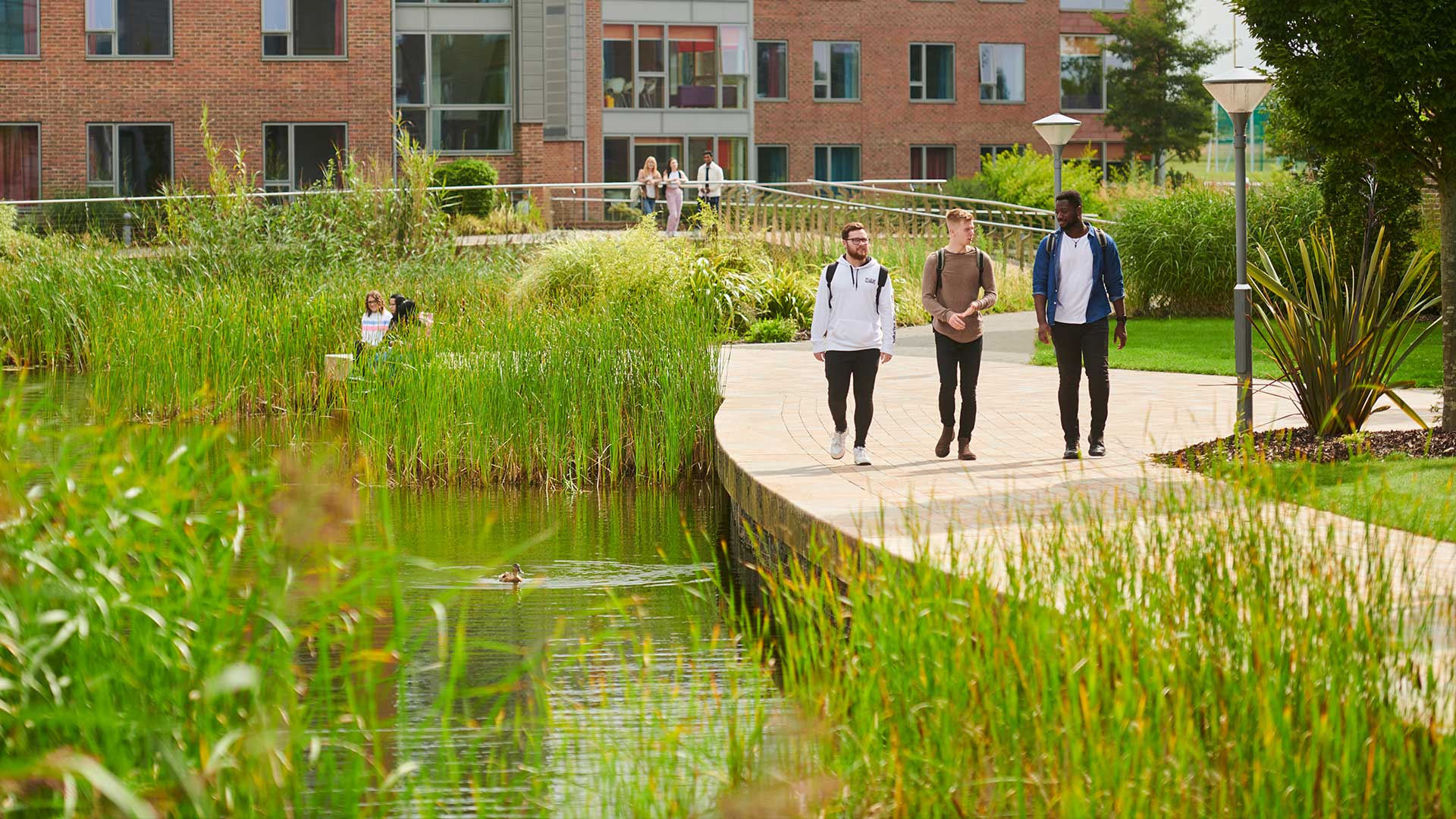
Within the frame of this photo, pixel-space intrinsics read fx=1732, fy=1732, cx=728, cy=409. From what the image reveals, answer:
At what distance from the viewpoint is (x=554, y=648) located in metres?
7.42

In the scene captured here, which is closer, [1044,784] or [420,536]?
[1044,784]

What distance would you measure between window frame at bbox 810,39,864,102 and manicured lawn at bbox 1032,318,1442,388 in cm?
2765

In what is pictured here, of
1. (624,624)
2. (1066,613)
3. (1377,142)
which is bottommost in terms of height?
(624,624)

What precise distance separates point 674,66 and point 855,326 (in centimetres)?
3329

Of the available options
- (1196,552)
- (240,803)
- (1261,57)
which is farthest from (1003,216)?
(240,803)

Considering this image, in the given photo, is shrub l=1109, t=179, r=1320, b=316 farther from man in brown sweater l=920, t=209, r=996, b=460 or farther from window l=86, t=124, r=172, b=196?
window l=86, t=124, r=172, b=196

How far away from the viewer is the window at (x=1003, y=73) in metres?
48.8

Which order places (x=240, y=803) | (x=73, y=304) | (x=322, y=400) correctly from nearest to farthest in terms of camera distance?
(x=240, y=803), (x=322, y=400), (x=73, y=304)

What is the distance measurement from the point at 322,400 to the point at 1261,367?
8.30m

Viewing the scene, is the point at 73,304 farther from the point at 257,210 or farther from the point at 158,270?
the point at 257,210

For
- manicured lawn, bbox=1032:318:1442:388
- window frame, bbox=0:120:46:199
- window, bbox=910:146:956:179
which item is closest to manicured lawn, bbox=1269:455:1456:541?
manicured lawn, bbox=1032:318:1442:388

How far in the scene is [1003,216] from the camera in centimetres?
2866

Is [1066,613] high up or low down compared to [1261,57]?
down

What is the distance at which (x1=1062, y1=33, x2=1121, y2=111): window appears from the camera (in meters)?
50.0
